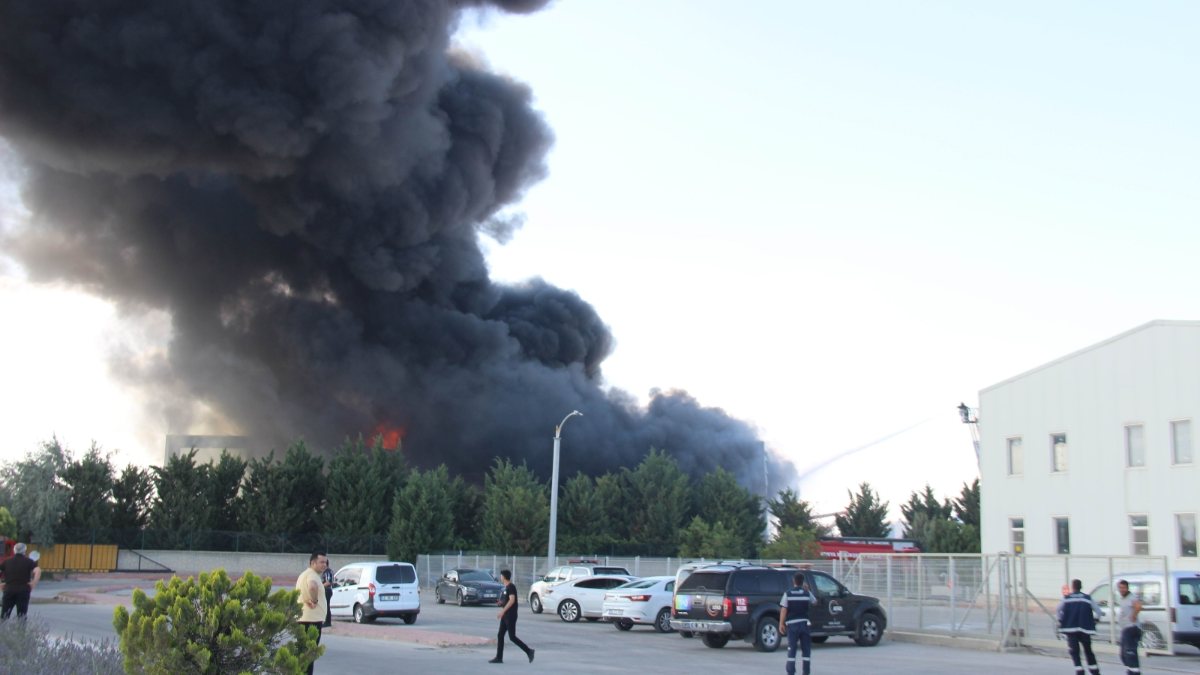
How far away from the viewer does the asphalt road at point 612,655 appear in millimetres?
16219

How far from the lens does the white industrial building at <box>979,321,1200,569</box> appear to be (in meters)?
30.9

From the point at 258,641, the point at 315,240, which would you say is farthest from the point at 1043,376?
the point at 315,240

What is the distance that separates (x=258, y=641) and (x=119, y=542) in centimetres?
4550

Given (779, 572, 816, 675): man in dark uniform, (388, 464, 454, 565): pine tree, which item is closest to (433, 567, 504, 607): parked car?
(388, 464, 454, 565): pine tree

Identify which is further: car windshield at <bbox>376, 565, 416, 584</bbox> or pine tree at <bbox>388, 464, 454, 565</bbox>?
pine tree at <bbox>388, 464, 454, 565</bbox>

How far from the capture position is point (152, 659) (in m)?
8.89

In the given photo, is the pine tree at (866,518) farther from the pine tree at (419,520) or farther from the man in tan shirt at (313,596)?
the man in tan shirt at (313,596)

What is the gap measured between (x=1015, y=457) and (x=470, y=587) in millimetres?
18081

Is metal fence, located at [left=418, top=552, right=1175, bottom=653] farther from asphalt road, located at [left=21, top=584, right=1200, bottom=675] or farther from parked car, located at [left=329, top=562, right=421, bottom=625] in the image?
parked car, located at [left=329, top=562, right=421, bottom=625]

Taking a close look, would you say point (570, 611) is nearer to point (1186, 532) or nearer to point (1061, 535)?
point (1061, 535)

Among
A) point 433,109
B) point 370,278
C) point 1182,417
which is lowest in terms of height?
point 1182,417

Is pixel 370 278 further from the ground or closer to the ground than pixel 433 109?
closer to the ground

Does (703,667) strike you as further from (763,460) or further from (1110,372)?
(763,460)

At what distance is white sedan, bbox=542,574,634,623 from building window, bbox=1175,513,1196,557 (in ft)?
50.3
